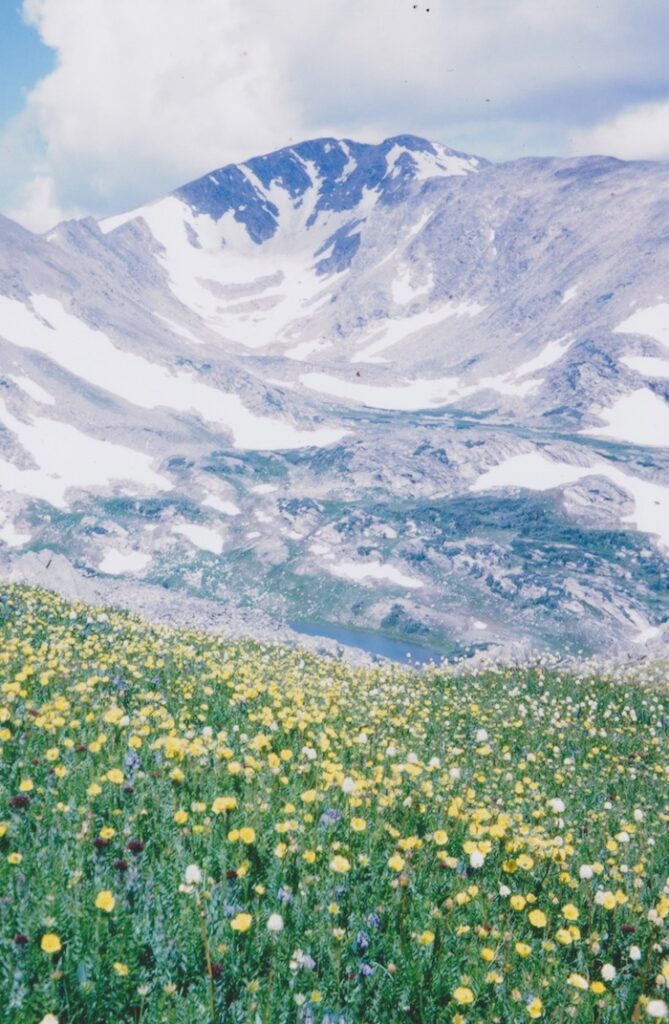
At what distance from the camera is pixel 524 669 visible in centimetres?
2083

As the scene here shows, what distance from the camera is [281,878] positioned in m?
5.09

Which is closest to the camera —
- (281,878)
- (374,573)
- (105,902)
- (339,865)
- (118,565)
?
(105,902)

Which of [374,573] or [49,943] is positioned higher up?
[49,943]

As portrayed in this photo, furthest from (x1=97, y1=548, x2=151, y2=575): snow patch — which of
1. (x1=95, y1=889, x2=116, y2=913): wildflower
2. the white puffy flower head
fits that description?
(x1=95, y1=889, x2=116, y2=913): wildflower

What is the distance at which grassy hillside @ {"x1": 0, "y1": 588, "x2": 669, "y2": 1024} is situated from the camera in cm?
404

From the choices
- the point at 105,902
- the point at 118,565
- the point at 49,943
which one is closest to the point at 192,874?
the point at 105,902

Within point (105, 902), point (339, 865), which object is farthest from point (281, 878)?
point (105, 902)

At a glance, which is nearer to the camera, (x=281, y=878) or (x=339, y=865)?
(x=339, y=865)

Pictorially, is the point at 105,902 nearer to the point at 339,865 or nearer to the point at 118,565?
the point at 339,865

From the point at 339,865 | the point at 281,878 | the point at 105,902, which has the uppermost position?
the point at 105,902

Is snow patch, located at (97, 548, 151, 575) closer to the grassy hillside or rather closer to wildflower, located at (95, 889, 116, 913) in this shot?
the grassy hillside

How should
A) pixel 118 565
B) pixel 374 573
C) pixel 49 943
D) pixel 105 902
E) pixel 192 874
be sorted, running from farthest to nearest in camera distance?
pixel 118 565 → pixel 374 573 → pixel 192 874 → pixel 105 902 → pixel 49 943

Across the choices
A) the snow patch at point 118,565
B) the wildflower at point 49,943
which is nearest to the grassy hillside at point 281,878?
the wildflower at point 49,943

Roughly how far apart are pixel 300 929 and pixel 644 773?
8301 millimetres
